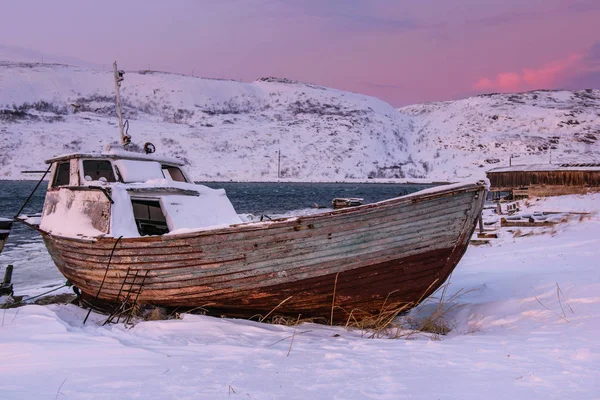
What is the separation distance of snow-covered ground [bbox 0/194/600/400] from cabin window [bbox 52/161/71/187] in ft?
10.6

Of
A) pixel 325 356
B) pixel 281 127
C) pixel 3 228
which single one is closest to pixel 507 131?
pixel 281 127

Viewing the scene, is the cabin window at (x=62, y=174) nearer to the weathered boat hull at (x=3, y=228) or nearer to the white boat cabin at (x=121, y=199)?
the white boat cabin at (x=121, y=199)

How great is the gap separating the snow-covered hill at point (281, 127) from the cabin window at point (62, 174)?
89.5m

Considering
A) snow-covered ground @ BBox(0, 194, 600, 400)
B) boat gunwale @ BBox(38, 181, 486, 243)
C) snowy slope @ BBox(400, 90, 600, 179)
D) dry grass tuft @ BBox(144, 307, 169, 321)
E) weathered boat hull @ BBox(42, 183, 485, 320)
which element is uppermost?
snowy slope @ BBox(400, 90, 600, 179)

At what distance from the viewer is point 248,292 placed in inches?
262

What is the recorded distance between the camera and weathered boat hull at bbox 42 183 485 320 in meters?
6.14

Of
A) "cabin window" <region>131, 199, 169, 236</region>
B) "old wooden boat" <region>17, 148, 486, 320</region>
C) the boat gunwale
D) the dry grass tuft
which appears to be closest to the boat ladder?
"old wooden boat" <region>17, 148, 486, 320</region>

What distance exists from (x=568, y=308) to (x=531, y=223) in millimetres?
13480

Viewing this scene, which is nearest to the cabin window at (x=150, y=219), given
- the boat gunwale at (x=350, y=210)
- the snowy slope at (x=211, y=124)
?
the boat gunwale at (x=350, y=210)

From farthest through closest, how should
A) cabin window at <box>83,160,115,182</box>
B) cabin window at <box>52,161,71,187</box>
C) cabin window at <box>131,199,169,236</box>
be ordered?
cabin window at <box>131,199,169,236</box>
cabin window at <box>52,161,71,187</box>
cabin window at <box>83,160,115,182</box>

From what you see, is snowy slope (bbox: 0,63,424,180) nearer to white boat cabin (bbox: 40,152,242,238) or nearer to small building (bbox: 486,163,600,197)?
small building (bbox: 486,163,600,197)

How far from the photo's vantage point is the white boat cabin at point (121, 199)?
791cm

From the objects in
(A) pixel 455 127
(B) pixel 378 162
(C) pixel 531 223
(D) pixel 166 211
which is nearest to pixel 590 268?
(D) pixel 166 211

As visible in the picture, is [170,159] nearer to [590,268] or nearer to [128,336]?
[128,336]
